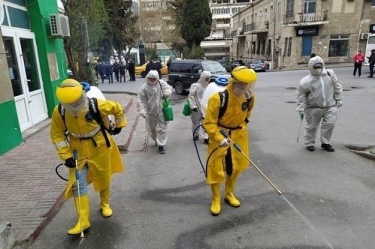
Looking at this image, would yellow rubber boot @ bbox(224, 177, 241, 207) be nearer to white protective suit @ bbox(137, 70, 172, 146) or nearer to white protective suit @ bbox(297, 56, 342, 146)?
white protective suit @ bbox(137, 70, 172, 146)

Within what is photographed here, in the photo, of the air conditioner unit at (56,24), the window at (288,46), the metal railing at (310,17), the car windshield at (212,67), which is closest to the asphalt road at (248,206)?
the air conditioner unit at (56,24)

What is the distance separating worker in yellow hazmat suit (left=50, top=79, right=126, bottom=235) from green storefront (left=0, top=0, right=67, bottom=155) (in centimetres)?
358

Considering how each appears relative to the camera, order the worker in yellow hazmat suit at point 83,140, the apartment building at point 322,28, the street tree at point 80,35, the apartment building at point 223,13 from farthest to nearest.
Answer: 1. the apartment building at point 223,13
2. the apartment building at point 322,28
3. the street tree at point 80,35
4. the worker in yellow hazmat suit at point 83,140

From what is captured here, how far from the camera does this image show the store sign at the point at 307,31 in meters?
30.4

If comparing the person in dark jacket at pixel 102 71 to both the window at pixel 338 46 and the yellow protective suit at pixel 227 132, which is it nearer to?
the yellow protective suit at pixel 227 132

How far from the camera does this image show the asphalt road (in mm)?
3406

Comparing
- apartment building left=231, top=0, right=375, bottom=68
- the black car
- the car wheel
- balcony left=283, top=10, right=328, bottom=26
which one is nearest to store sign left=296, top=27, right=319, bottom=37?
apartment building left=231, top=0, right=375, bottom=68

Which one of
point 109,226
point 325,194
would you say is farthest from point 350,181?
point 109,226

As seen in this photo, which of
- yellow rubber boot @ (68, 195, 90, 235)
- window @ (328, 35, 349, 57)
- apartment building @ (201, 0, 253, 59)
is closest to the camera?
yellow rubber boot @ (68, 195, 90, 235)

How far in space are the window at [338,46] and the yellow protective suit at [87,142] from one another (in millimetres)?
31892

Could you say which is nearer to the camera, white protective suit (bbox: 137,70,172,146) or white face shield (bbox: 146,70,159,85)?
white face shield (bbox: 146,70,159,85)

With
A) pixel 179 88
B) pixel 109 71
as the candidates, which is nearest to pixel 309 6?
pixel 109 71

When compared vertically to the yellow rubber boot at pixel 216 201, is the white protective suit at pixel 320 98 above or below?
above

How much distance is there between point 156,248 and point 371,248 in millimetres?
2240
